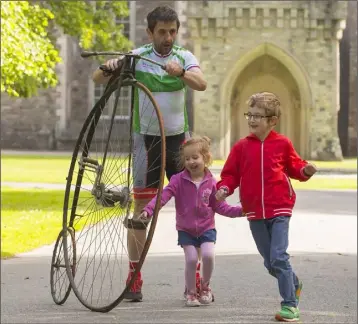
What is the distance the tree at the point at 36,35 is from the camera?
1368 centimetres

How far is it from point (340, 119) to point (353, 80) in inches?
65.6

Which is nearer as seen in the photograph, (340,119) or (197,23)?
(197,23)

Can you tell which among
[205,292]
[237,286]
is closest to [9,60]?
[237,286]

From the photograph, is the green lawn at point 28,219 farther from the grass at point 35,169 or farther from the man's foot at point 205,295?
the man's foot at point 205,295

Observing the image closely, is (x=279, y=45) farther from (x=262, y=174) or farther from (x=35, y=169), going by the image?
(x=262, y=174)

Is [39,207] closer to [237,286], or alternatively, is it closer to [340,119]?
[237,286]

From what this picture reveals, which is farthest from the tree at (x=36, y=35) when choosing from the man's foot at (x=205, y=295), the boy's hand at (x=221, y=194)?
the boy's hand at (x=221, y=194)

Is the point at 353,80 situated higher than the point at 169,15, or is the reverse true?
the point at 353,80

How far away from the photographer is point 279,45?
39156 mm

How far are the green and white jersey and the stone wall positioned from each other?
Result: 117 ft

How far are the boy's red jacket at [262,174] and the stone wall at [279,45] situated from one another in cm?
3563

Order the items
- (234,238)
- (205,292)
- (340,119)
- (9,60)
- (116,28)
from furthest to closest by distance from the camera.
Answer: (340,119) → (116,28) → (9,60) → (234,238) → (205,292)

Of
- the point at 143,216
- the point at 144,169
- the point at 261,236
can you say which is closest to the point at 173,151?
the point at 144,169

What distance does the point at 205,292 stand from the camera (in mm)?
3510
